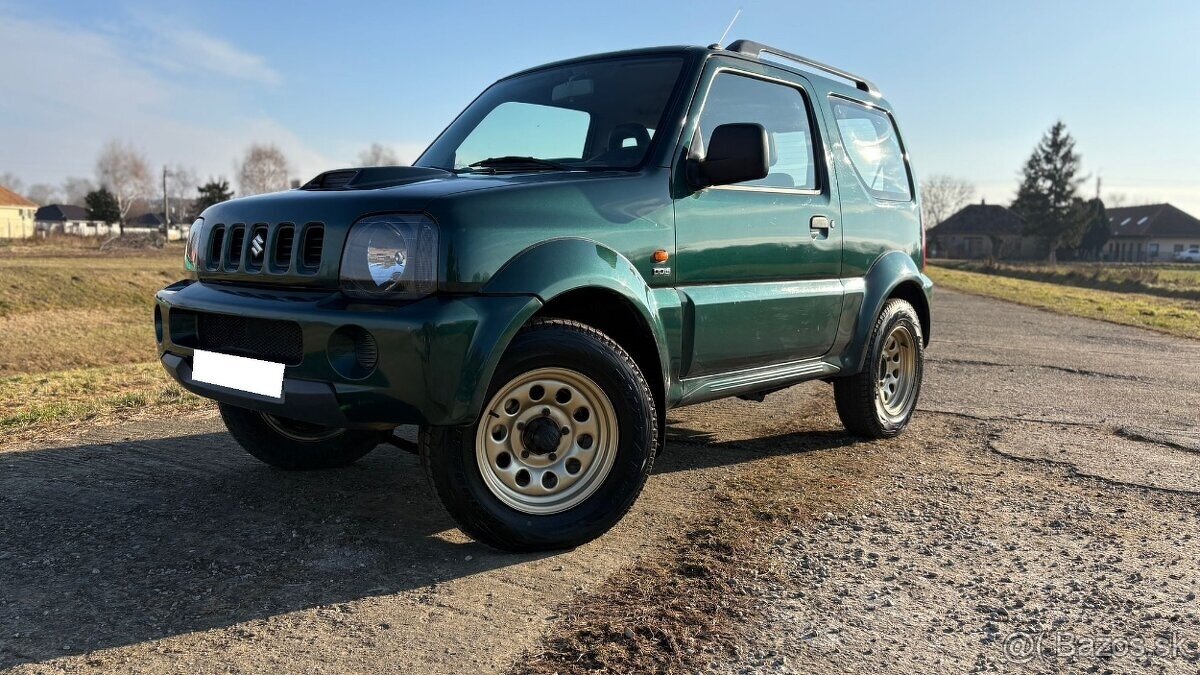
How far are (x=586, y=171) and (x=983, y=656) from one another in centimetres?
229

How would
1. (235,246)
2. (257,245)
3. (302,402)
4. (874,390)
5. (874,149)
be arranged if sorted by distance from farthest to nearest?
(874,149) < (874,390) < (235,246) < (257,245) < (302,402)

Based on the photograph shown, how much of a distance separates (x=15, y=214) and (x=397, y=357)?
88458mm

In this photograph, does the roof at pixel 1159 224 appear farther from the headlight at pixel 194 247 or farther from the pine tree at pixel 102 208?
the headlight at pixel 194 247

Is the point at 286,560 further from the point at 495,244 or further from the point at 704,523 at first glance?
the point at 704,523

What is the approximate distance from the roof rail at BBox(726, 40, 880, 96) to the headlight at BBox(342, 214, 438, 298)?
213 centimetres

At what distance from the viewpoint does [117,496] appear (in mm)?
3730

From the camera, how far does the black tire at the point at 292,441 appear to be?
4.04 m

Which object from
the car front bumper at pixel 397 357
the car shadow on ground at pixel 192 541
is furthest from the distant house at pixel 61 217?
the car front bumper at pixel 397 357

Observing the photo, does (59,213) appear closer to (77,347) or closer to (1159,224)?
(77,347)

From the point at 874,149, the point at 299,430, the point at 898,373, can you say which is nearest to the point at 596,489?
the point at 299,430

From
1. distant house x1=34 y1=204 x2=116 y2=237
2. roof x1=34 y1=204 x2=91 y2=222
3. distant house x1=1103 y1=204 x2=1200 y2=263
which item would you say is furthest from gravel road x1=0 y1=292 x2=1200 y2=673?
roof x1=34 y1=204 x2=91 y2=222

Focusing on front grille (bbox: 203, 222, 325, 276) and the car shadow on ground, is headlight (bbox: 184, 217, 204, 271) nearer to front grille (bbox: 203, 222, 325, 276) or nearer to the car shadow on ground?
front grille (bbox: 203, 222, 325, 276)

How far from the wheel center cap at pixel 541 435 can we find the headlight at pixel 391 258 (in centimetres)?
64

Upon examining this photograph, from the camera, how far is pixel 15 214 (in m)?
74.6
